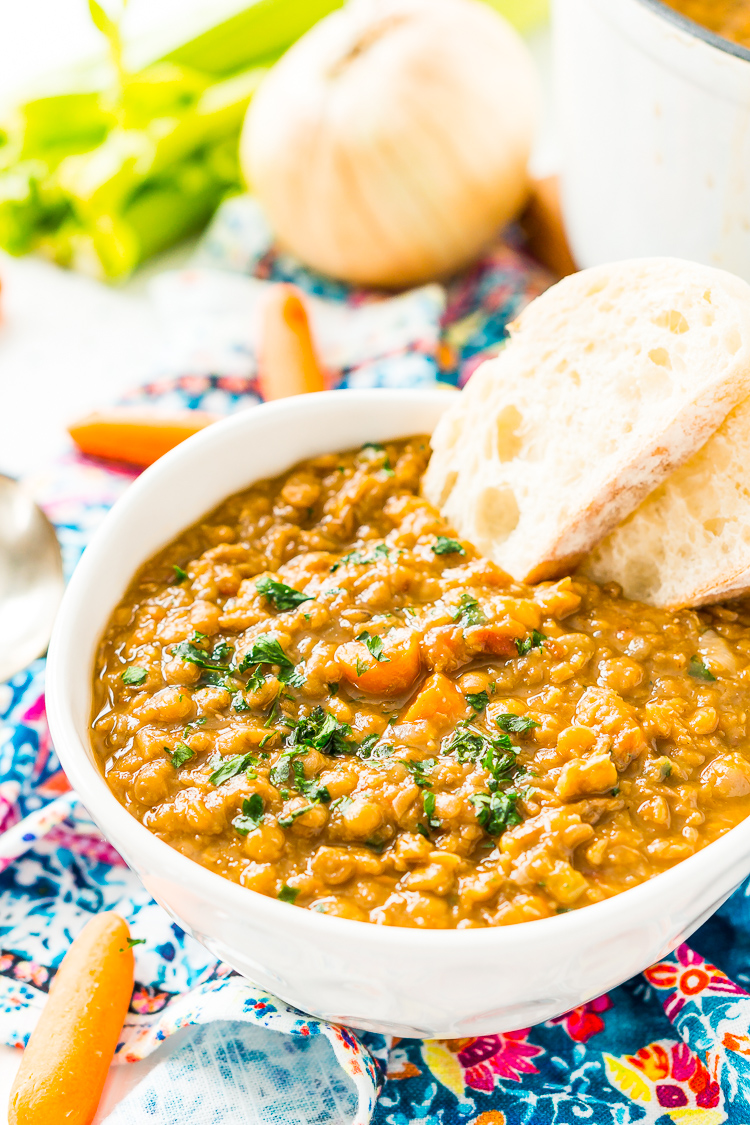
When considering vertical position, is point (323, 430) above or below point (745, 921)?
above

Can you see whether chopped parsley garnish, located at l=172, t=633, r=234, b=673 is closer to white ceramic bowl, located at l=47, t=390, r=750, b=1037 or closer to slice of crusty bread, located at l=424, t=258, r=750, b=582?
white ceramic bowl, located at l=47, t=390, r=750, b=1037

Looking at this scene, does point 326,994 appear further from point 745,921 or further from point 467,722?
point 745,921

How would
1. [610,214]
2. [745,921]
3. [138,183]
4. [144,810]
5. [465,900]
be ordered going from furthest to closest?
[138,183] < [610,214] < [745,921] < [144,810] < [465,900]

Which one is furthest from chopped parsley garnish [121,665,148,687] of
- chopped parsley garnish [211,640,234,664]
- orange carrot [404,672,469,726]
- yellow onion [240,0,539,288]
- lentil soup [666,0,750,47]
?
lentil soup [666,0,750,47]

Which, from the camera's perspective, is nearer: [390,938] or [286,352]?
[390,938]

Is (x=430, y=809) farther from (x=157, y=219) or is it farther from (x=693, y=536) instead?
(x=157, y=219)

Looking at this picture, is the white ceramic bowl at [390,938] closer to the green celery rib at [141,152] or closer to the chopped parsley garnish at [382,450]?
the chopped parsley garnish at [382,450]

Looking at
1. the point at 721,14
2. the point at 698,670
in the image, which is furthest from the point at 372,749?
the point at 721,14

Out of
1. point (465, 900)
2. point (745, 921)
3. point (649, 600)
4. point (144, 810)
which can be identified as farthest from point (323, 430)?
point (745, 921)
